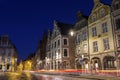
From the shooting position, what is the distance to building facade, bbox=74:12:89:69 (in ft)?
123

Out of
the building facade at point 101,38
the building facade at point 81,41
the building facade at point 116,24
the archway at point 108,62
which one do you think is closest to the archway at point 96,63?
the building facade at point 101,38

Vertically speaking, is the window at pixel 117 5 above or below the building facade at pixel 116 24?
above

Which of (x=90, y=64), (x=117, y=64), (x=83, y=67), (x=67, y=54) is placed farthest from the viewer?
(x=67, y=54)

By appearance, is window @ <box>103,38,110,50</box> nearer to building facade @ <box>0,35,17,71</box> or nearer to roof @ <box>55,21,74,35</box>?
roof @ <box>55,21,74,35</box>

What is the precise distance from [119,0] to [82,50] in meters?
14.5

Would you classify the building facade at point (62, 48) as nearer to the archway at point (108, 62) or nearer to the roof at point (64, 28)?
the roof at point (64, 28)

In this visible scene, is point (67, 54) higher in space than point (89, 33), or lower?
lower

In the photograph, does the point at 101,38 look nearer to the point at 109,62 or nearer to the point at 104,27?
the point at 104,27

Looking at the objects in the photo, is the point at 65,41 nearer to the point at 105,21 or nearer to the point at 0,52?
the point at 105,21

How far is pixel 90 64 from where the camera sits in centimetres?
3503

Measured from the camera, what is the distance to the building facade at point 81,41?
123 feet

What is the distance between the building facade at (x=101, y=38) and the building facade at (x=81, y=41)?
5.71 feet

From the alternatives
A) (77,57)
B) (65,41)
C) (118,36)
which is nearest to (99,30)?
(118,36)

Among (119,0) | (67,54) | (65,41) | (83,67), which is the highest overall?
(119,0)
